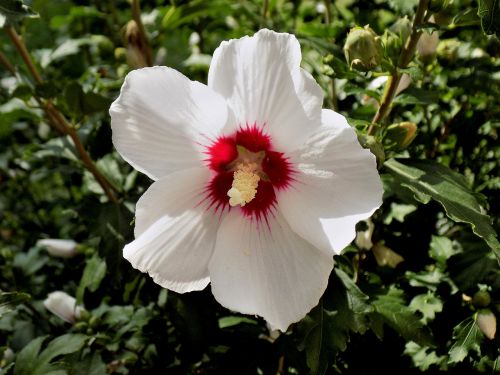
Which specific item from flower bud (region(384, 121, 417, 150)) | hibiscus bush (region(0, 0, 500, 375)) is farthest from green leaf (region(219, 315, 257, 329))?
flower bud (region(384, 121, 417, 150))

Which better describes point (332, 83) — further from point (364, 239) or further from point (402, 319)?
point (402, 319)

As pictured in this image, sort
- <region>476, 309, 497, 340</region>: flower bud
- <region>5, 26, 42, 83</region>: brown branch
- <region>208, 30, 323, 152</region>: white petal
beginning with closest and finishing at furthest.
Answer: <region>208, 30, 323, 152</region>: white petal, <region>476, 309, 497, 340</region>: flower bud, <region>5, 26, 42, 83</region>: brown branch

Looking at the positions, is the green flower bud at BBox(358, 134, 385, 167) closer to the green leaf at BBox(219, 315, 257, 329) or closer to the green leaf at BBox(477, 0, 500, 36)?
the green leaf at BBox(477, 0, 500, 36)

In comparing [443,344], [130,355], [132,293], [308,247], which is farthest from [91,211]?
[443,344]

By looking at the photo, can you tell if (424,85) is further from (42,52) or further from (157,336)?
(42,52)

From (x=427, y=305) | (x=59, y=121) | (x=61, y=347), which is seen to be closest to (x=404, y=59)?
(x=427, y=305)
